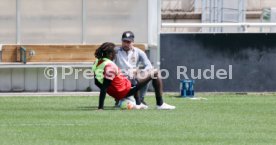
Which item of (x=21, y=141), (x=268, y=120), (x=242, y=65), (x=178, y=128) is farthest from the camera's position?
(x=242, y=65)

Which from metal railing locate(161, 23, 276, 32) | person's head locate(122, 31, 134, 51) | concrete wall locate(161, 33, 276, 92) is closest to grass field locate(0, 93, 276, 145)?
person's head locate(122, 31, 134, 51)

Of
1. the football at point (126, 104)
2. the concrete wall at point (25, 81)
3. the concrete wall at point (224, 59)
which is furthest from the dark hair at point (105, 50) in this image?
the concrete wall at point (25, 81)

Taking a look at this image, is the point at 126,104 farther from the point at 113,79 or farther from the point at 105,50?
the point at 105,50

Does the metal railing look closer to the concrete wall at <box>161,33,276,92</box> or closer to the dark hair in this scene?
the concrete wall at <box>161,33,276,92</box>

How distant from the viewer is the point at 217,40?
2288 cm

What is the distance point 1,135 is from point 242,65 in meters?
11.5

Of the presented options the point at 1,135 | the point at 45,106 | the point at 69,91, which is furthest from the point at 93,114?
the point at 69,91

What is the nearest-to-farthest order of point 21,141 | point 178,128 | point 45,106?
point 21,141 → point 178,128 → point 45,106

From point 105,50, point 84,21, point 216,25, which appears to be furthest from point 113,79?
point 84,21

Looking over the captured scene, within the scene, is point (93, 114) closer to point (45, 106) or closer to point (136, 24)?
point (45, 106)

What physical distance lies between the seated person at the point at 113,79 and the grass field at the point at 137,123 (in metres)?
0.36

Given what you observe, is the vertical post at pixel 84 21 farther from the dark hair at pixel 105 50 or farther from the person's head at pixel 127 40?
the dark hair at pixel 105 50

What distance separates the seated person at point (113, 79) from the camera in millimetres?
16656

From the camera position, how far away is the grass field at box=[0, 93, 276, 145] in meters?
11.8
